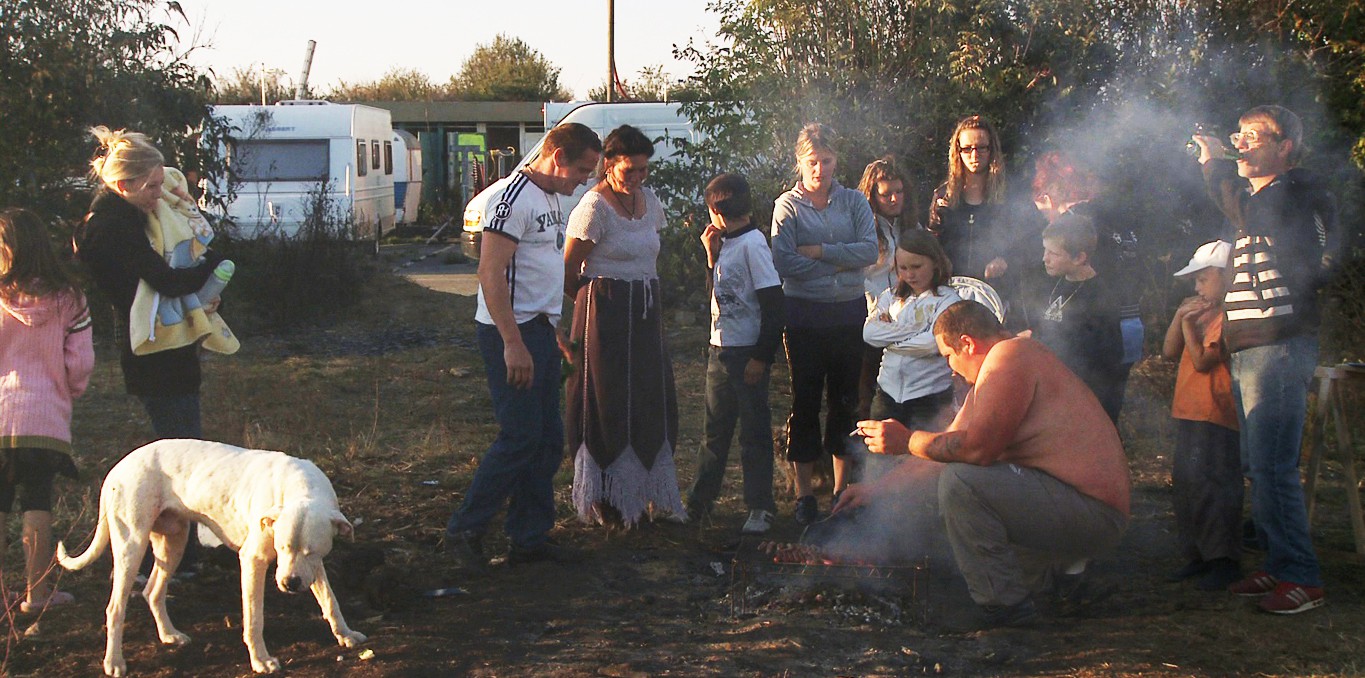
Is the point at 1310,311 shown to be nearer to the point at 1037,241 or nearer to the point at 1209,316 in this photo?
the point at 1209,316

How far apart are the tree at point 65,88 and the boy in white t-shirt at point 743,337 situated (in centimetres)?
692

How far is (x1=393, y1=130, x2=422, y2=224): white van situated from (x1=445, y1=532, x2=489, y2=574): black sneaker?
2118 centimetres

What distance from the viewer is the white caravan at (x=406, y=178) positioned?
26.3m

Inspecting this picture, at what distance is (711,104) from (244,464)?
7.65m

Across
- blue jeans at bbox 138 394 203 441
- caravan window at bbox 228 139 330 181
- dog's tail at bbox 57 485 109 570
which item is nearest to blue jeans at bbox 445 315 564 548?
blue jeans at bbox 138 394 203 441

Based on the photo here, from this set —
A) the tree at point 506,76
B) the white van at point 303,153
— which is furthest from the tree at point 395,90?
the white van at point 303,153

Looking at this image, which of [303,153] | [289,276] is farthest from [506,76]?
[289,276]

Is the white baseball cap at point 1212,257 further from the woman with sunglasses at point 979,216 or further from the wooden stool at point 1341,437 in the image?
the woman with sunglasses at point 979,216

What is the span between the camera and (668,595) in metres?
5.20

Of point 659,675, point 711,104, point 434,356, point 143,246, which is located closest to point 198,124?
point 434,356

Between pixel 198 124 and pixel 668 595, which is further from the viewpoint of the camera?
pixel 198 124

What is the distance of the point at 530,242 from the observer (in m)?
5.20

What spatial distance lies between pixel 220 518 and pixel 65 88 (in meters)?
7.79

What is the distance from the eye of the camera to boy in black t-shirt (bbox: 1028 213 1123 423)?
562cm
